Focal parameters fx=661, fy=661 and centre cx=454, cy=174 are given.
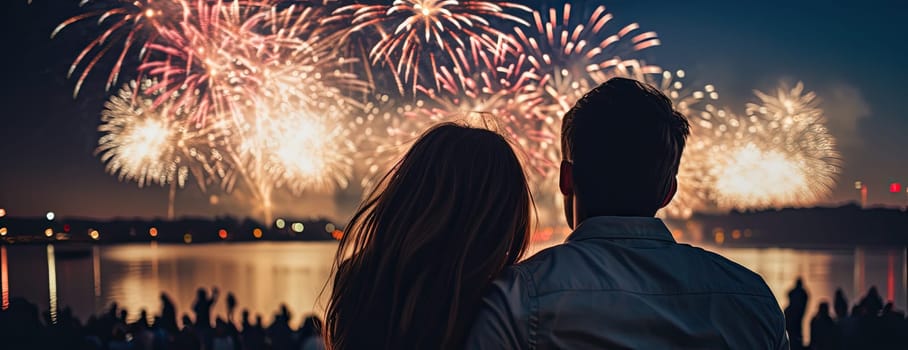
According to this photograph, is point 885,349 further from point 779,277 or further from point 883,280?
point 883,280

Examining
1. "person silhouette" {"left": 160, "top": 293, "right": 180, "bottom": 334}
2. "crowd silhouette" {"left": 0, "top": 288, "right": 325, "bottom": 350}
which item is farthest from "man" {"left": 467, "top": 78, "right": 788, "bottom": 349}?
"person silhouette" {"left": 160, "top": 293, "right": 180, "bottom": 334}

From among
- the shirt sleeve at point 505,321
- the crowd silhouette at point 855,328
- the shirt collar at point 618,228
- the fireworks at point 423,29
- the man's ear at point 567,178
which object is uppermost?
the fireworks at point 423,29

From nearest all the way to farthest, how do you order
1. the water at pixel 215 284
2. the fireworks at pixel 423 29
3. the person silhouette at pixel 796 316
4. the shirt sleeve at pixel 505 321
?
the shirt sleeve at pixel 505 321 < the person silhouette at pixel 796 316 < the fireworks at pixel 423 29 < the water at pixel 215 284

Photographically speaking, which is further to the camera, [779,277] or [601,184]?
[779,277]

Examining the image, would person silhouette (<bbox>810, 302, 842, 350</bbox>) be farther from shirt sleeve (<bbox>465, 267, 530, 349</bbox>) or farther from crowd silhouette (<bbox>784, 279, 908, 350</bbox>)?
shirt sleeve (<bbox>465, 267, 530, 349</bbox>)

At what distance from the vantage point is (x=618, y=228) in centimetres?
144

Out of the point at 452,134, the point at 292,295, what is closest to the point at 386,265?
the point at 452,134

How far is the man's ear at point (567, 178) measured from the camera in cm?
154

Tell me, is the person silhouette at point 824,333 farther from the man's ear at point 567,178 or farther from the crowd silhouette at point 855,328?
the man's ear at point 567,178

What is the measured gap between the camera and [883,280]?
68.8m

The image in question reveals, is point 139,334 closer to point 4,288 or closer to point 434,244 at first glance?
point 434,244

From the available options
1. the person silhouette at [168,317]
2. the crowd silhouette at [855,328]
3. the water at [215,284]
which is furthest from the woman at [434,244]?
the water at [215,284]

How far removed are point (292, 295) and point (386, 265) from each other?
5976cm

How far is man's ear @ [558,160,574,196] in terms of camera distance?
1.54m
